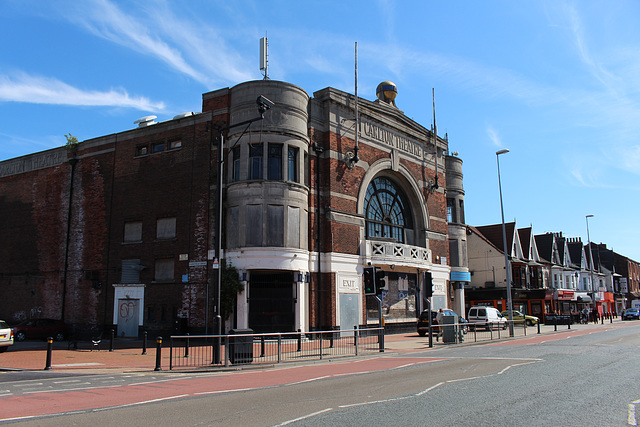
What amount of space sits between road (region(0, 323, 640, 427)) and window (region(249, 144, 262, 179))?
13.3 m

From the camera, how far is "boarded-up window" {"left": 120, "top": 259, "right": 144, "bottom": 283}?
2909 centimetres

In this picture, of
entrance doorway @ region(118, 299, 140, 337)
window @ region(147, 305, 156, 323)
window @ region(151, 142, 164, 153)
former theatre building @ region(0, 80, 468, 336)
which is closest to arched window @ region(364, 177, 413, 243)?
former theatre building @ region(0, 80, 468, 336)

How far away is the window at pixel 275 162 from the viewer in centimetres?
2684

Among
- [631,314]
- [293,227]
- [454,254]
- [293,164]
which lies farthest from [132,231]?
[631,314]

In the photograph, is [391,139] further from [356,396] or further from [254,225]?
[356,396]

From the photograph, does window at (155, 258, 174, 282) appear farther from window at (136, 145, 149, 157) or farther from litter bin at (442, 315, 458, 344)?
litter bin at (442, 315, 458, 344)

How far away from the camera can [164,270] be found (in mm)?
28766

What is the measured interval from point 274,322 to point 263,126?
33.3 feet

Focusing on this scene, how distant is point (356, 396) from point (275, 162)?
60.9ft

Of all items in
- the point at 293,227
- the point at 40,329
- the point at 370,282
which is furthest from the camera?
the point at 40,329

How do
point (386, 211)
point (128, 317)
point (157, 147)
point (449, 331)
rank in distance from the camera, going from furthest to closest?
point (386, 211)
point (157, 147)
point (128, 317)
point (449, 331)

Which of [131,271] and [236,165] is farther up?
[236,165]

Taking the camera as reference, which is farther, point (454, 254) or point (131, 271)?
point (454, 254)

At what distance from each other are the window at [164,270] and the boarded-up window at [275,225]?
21.4 ft
